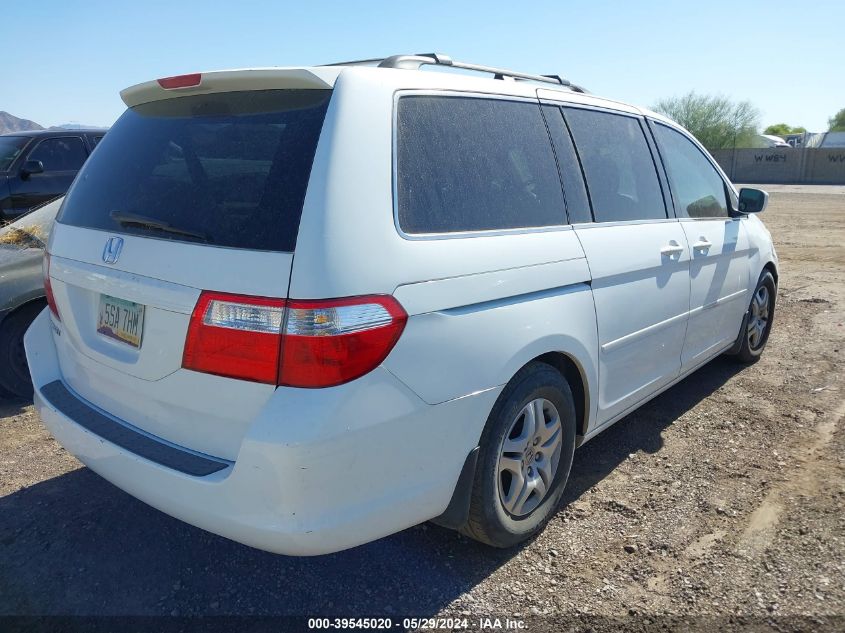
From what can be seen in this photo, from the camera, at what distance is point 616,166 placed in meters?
3.54

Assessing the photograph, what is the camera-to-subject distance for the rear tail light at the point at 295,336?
1989 mm

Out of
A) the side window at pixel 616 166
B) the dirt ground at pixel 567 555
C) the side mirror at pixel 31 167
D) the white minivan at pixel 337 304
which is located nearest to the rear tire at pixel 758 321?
the dirt ground at pixel 567 555

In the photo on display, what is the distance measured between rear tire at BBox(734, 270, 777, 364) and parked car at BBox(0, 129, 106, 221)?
7628 mm

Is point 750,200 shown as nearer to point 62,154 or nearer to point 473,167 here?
point 473,167

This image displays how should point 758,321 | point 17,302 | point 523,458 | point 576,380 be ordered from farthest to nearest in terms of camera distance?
point 758,321 → point 17,302 → point 576,380 → point 523,458

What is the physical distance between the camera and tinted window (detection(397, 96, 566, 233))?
7.72 feet

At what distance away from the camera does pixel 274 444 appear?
6.43 ft

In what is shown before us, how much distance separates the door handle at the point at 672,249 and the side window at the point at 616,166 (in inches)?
7.1

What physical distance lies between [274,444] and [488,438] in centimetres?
90

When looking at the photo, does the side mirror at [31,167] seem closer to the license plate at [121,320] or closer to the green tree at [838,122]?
the license plate at [121,320]

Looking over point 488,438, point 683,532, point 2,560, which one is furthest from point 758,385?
point 2,560

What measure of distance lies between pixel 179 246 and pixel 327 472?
3.04ft

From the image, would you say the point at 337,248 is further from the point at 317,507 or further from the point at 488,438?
the point at 488,438

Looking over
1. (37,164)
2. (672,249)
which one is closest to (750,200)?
(672,249)
